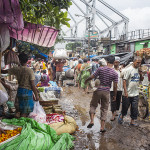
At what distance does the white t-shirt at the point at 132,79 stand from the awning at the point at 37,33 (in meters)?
2.20

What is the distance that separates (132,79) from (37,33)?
111 inches

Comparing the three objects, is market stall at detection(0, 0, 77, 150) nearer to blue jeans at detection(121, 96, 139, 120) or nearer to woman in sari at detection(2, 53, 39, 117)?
woman in sari at detection(2, 53, 39, 117)

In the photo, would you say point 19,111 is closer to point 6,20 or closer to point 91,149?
point 91,149

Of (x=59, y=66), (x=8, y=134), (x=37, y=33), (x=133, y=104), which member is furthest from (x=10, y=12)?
Result: (x=59, y=66)

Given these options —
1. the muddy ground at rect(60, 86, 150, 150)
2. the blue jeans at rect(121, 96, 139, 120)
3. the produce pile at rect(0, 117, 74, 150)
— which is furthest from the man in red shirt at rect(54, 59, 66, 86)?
the produce pile at rect(0, 117, 74, 150)

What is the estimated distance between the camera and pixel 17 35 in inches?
169

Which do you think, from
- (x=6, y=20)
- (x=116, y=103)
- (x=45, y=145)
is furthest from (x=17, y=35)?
(x=116, y=103)

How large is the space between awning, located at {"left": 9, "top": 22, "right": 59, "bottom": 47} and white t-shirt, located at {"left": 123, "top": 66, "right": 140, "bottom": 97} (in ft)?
7.21

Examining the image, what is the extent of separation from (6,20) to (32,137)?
2.06 m

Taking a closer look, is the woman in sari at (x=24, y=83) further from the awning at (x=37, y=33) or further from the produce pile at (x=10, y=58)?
the produce pile at (x=10, y=58)

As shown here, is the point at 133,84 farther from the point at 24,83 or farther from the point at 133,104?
the point at 24,83

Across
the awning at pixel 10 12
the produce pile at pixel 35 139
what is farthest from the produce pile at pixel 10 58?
the awning at pixel 10 12

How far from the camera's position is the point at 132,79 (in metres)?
4.78

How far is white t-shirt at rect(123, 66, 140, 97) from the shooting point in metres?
4.73
